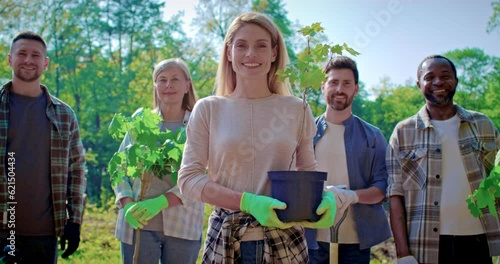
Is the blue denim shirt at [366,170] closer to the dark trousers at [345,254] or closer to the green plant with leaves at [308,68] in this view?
the dark trousers at [345,254]

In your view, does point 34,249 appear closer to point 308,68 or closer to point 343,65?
point 308,68

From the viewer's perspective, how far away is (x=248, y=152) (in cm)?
176

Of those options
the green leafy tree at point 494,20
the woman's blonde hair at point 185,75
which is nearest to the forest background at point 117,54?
the green leafy tree at point 494,20

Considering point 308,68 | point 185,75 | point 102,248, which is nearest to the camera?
point 308,68

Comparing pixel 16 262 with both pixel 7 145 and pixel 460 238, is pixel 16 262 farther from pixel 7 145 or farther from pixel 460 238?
pixel 460 238

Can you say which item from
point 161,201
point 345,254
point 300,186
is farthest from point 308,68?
point 345,254

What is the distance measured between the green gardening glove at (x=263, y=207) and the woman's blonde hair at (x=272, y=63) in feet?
1.69

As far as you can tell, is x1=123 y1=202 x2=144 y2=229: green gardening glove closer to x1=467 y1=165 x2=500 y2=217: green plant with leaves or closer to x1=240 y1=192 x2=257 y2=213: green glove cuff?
x1=240 y1=192 x2=257 y2=213: green glove cuff

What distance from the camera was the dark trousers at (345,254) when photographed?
2.76m

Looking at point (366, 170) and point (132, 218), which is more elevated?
point (366, 170)

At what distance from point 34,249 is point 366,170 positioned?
208 cm

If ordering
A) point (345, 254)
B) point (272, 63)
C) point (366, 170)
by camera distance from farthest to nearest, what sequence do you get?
point (366, 170)
point (345, 254)
point (272, 63)

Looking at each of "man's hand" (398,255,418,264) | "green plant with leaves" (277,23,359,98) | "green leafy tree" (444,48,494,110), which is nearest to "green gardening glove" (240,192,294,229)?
"green plant with leaves" (277,23,359,98)

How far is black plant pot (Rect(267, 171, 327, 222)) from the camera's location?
1.61 m
